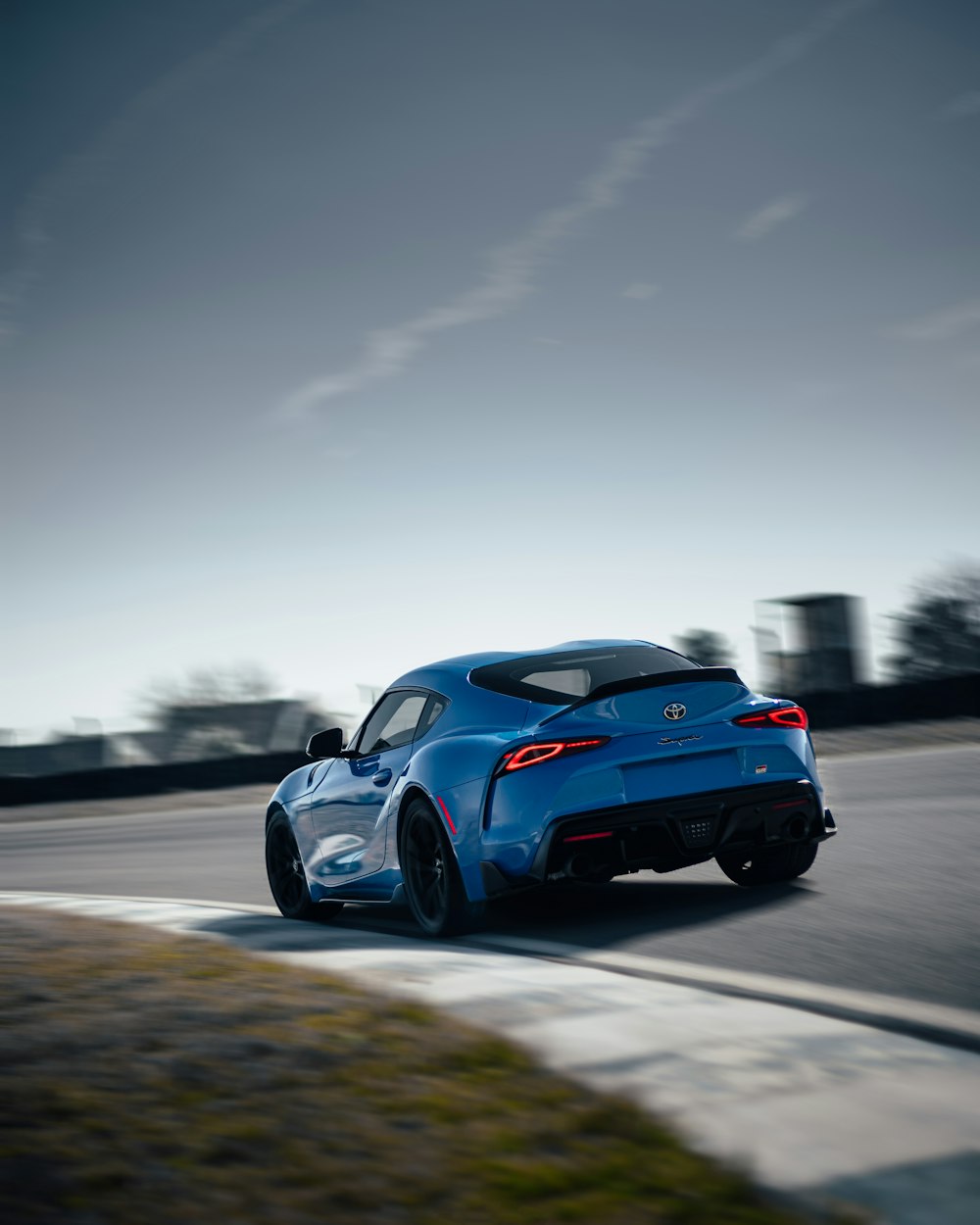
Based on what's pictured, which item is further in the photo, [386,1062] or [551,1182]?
[386,1062]

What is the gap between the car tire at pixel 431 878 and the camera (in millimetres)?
6711

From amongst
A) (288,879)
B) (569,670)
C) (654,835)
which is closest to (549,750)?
(654,835)

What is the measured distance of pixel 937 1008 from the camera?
4.59m

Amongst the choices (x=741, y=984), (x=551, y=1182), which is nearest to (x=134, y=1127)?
(x=551, y=1182)

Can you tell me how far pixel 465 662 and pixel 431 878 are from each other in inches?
43.1

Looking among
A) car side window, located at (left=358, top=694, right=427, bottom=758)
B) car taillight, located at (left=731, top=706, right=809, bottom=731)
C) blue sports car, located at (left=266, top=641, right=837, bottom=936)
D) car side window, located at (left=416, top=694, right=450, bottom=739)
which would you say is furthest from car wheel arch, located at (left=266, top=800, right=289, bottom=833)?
car taillight, located at (left=731, top=706, right=809, bottom=731)

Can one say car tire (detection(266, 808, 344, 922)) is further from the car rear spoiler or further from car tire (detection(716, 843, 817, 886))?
the car rear spoiler

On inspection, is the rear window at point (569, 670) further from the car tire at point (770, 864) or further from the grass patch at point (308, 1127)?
the grass patch at point (308, 1127)

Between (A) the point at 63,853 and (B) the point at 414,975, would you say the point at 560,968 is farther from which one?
(A) the point at 63,853

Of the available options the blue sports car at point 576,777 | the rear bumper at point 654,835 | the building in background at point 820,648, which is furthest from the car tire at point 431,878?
the building in background at point 820,648

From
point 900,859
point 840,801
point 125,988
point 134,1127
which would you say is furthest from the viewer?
point 840,801

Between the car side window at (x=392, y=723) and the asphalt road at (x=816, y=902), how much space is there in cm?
97

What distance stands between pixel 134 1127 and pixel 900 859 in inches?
218

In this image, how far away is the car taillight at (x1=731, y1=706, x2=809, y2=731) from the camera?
22.0 ft
